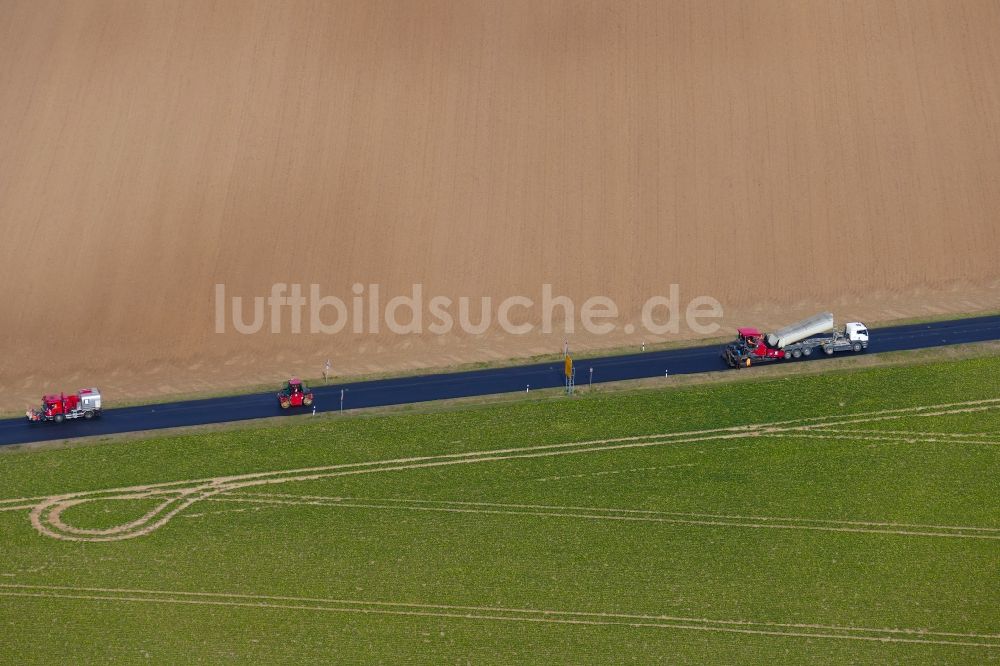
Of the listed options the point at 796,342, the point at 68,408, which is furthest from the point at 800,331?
the point at 68,408

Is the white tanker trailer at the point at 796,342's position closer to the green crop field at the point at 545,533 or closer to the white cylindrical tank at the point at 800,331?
the white cylindrical tank at the point at 800,331

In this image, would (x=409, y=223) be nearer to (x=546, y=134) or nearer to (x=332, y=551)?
(x=546, y=134)

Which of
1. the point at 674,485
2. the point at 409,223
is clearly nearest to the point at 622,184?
the point at 409,223

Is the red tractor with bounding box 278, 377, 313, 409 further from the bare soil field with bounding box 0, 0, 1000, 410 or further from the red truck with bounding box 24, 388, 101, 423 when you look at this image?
the red truck with bounding box 24, 388, 101, 423

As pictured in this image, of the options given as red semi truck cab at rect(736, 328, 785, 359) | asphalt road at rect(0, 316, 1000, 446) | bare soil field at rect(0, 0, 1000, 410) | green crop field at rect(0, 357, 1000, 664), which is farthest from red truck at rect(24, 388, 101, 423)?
red semi truck cab at rect(736, 328, 785, 359)

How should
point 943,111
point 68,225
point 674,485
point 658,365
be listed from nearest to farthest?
point 674,485, point 658,365, point 68,225, point 943,111

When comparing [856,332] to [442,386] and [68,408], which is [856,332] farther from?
[68,408]

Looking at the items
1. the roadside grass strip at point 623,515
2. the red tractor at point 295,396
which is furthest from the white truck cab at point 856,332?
the red tractor at point 295,396
